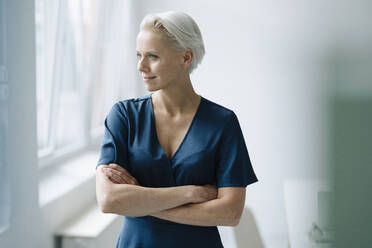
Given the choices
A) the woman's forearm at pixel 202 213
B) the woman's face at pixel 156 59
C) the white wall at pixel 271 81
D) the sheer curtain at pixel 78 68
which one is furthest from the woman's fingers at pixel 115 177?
the white wall at pixel 271 81

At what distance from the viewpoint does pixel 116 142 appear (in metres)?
1.46

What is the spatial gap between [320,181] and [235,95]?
859mm

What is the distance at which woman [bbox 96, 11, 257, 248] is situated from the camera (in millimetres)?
1376

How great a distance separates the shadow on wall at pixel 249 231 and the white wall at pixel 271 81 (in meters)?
0.04

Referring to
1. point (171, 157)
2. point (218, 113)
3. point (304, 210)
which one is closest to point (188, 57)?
point (218, 113)

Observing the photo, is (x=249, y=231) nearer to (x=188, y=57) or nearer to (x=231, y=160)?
(x=231, y=160)

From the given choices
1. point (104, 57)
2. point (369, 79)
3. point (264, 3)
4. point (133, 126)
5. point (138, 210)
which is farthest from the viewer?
point (104, 57)

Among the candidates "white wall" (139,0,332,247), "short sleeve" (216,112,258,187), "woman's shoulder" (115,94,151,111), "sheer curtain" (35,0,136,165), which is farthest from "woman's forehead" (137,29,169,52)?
"white wall" (139,0,332,247)

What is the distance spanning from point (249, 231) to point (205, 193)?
5.83 ft

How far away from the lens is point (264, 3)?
2.89 metres

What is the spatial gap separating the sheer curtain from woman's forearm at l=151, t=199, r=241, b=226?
147 centimetres

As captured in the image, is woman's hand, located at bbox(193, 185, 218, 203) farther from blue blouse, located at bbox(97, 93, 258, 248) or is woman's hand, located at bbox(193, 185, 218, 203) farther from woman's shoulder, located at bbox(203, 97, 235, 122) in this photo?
woman's shoulder, located at bbox(203, 97, 235, 122)

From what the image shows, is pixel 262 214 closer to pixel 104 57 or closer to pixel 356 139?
pixel 356 139

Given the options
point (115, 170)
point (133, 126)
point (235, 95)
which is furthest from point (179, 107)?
point (235, 95)
